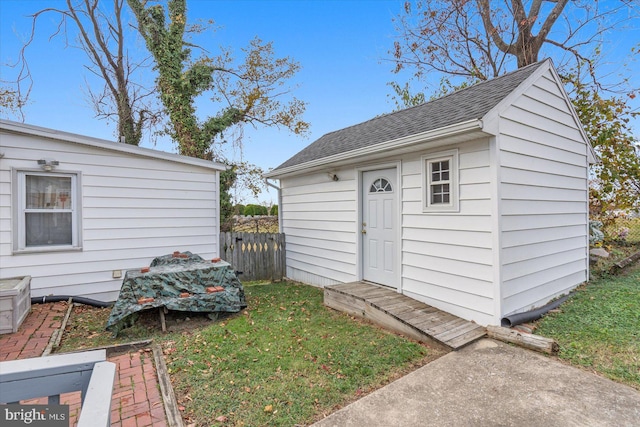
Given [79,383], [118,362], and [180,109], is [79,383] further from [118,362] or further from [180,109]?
[180,109]

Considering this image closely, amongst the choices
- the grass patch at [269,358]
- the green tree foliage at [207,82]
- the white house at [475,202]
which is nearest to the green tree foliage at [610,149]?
the white house at [475,202]

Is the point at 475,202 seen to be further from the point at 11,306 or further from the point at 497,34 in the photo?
the point at 497,34

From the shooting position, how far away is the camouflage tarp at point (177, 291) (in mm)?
4215

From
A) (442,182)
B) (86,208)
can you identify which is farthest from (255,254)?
(442,182)

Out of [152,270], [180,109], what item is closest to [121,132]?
[180,109]

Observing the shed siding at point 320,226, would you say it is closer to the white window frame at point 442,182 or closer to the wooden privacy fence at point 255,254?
the wooden privacy fence at point 255,254

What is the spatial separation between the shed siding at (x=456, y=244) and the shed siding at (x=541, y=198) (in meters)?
0.22

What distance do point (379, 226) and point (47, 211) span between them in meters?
5.65

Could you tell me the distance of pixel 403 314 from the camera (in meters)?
4.42

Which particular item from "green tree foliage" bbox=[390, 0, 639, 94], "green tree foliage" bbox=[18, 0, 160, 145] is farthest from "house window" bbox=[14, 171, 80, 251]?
"green tree foliage" bbox=[390, 0, 639, 94]

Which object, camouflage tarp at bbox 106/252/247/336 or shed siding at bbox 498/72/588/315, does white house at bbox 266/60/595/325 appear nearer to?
shed siding at bbox 498/72/588/315

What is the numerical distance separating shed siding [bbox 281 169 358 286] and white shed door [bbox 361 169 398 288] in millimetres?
245

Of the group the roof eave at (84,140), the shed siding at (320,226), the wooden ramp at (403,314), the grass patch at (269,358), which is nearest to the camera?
the grass patch at (269,358)

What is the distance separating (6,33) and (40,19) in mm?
1301
